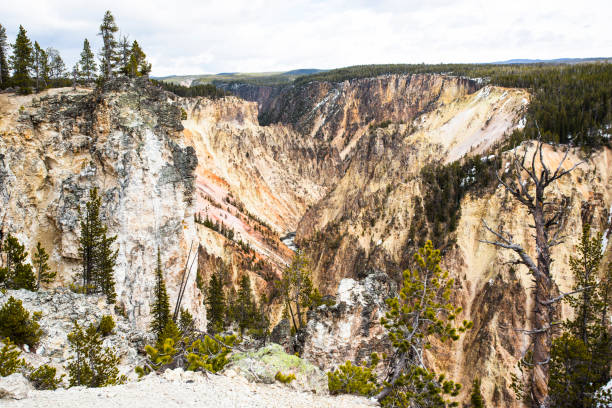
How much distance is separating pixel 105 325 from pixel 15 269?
21.7ft

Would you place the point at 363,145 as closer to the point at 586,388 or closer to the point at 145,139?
the point at 145,139

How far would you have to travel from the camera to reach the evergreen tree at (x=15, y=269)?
18.1m

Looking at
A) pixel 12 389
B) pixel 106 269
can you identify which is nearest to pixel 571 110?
pixel 106 269

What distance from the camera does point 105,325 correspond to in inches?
647

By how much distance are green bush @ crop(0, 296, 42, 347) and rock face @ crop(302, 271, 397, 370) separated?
10.7 metres

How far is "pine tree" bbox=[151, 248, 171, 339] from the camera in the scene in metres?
22.7

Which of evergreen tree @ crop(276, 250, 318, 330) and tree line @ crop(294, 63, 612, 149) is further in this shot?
tree line @ crop(294, 63, 612, 149)

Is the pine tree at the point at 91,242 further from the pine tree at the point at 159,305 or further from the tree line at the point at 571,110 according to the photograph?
the tree line at the point at 571,110

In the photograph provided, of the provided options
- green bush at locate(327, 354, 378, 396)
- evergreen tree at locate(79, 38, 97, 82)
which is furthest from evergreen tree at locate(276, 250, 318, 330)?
evergreen tree at locate(79, 38, 97, 82)

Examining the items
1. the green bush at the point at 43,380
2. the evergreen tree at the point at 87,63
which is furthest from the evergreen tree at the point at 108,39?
the green bush at the point at 43,380

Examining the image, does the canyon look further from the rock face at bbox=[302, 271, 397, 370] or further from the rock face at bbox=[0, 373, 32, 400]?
the rock face at bbox=[0, 373, 32, 400]

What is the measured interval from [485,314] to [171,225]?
21928mm

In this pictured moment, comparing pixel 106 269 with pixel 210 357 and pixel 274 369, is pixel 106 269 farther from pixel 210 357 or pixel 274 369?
pixel 274 369

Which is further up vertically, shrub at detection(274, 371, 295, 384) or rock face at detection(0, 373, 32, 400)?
rock face at detection(0, 373, 32, 400)
